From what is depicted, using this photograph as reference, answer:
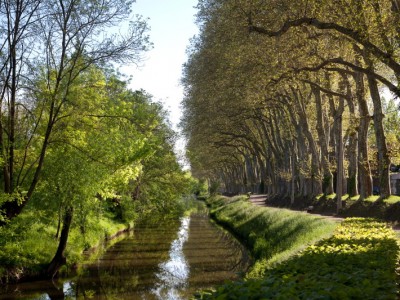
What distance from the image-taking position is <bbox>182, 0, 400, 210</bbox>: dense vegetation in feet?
55.8

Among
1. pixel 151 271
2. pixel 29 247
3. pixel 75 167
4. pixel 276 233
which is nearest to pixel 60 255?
pixel 29 247

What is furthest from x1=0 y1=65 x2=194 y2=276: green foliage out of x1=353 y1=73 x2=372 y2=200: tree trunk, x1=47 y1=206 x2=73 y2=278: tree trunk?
x1=353 y1=73 x2=372 y2=200: tree trunk

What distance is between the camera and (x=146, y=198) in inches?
1923

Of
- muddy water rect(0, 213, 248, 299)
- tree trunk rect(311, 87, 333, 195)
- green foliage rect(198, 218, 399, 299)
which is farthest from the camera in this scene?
tree trunk rect(311, 87, 333, 195)

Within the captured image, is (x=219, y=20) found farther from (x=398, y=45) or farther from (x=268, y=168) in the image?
(x=268, y=168)

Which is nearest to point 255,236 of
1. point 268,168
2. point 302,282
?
point 302,282

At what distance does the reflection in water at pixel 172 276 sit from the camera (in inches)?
738

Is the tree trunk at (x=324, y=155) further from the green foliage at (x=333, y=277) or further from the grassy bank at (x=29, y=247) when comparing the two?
the green foliage at (x=333, y=277)

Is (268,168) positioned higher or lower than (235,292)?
higher

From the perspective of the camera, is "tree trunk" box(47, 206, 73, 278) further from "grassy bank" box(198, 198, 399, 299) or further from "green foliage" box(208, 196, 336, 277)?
"grassy bank" box(198, 198, 399, 299)

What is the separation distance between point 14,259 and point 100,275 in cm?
439

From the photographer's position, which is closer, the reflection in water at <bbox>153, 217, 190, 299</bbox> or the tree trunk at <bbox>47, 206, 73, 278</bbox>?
the reflection in water at <bbox>153, 217, 190, 299</bbox>

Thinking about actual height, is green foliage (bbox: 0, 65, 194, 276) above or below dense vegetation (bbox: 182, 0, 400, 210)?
below

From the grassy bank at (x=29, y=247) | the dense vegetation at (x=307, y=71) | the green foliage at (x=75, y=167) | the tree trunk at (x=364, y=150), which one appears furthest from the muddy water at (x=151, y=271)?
the dense vegetation at (x=307, y=71)
